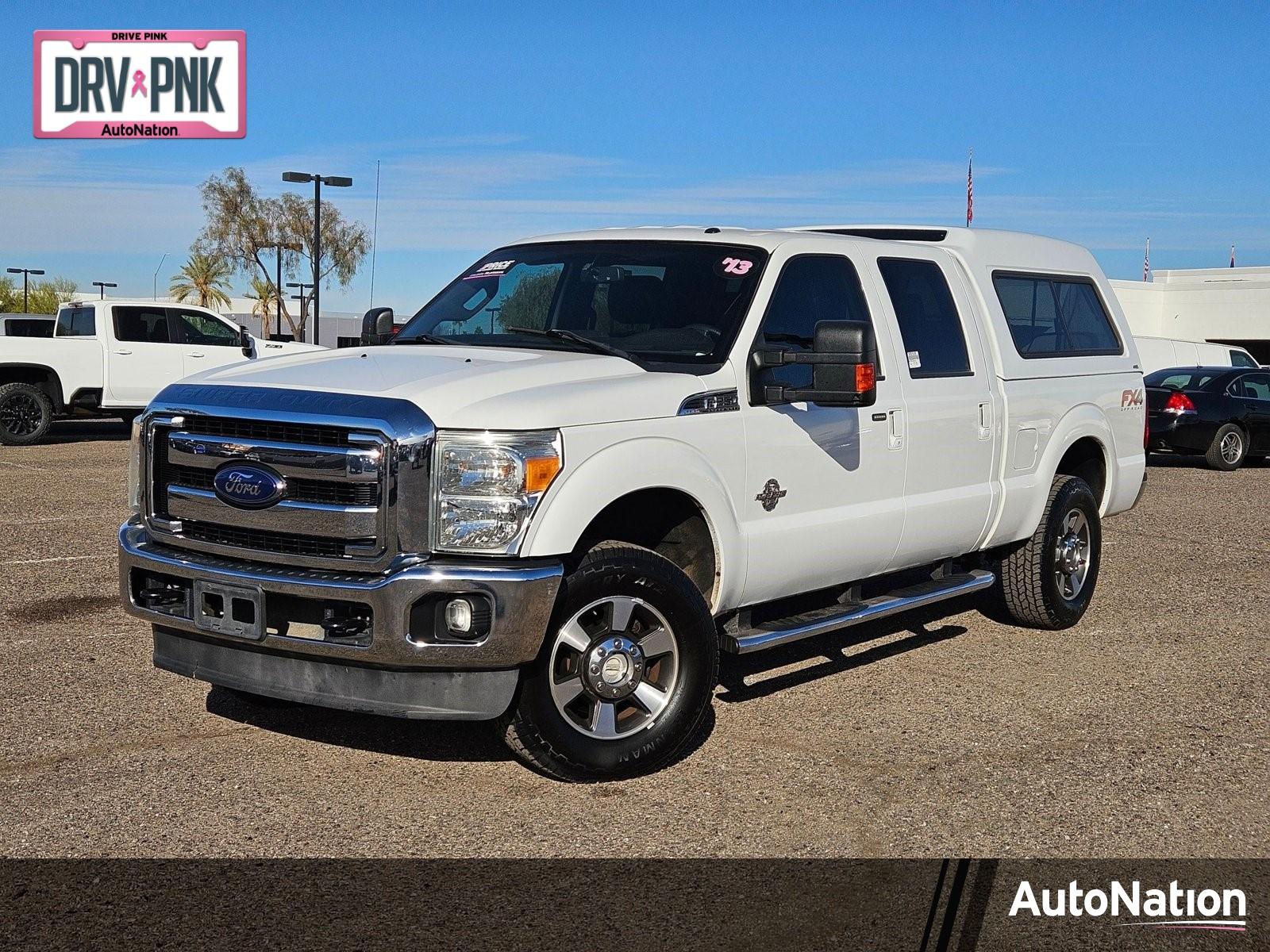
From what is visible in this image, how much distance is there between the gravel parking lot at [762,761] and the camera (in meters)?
4.61

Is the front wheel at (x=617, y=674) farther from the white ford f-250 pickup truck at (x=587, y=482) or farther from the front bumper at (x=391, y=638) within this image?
the front bumper at (x=391, y=638)

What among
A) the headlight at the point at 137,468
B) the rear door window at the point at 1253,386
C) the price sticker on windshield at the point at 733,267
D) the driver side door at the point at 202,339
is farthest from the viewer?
the driver side door at the point at 202,339

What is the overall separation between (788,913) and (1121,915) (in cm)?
97

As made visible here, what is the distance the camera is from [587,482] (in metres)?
4.90

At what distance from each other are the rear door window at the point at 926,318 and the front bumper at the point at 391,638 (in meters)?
2.65

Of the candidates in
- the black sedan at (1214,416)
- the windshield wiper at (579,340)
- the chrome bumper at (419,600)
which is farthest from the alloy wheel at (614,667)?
the black sedan at (1214,416)

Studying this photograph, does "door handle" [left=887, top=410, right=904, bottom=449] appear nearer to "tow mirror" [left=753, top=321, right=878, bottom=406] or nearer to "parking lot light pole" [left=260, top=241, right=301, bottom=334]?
"tow mirror" [left=753, top=321, right=878, bottom=406]

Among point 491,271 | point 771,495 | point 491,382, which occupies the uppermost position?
point 491,271

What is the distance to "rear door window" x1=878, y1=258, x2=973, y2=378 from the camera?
671 cm

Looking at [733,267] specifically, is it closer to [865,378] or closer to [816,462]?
[865,378]

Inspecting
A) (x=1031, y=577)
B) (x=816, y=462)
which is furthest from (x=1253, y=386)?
(x=816, y=462)

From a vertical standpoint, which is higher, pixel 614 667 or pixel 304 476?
pixel 304 476

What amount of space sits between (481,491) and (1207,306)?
66013 millimetres

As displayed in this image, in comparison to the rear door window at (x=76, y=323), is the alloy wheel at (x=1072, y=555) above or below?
below
